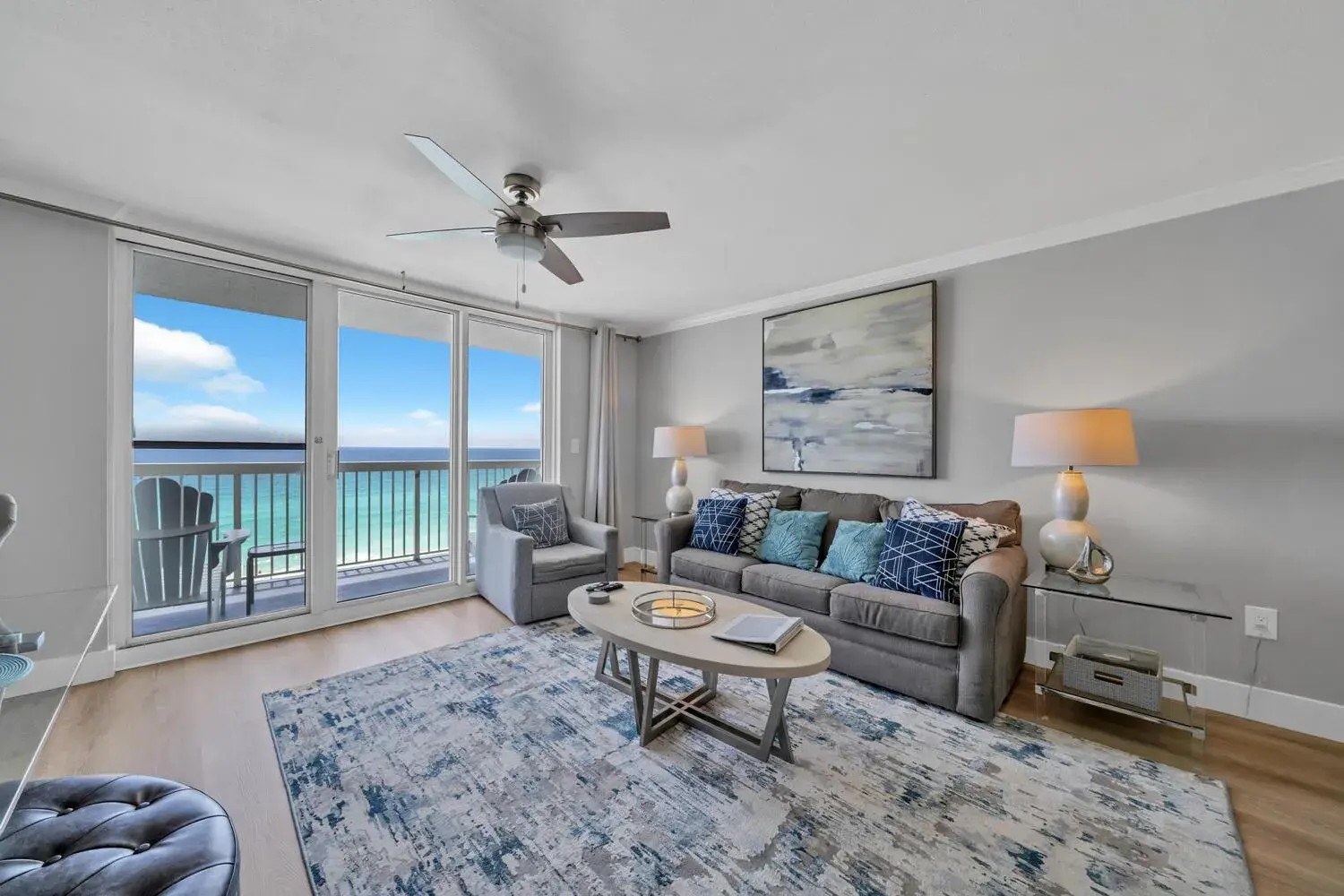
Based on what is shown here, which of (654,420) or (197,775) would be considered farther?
Result: (654,420)

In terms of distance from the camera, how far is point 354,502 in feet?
14.4

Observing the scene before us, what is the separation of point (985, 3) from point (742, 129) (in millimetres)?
795

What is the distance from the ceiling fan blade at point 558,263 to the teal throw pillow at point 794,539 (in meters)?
2.01

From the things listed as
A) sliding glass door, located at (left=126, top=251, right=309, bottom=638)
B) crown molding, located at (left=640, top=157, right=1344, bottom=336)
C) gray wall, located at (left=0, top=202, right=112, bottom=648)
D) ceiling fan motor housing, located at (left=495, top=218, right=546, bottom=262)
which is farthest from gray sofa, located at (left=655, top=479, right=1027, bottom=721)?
Result: gray wall, located at (left=0, top=202, right=112, bottom=648)

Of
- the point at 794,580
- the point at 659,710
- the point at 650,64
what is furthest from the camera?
the point at 794,580

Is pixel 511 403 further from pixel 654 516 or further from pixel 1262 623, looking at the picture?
pixel 1262 623

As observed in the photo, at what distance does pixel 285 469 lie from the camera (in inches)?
135

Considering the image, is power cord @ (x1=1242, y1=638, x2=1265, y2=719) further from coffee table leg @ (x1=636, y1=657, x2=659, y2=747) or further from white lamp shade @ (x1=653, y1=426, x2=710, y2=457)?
white lamp shade @ (x1=653, y1=426, x2=710, y2=457)

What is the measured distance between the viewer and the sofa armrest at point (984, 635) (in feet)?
A: 7.22

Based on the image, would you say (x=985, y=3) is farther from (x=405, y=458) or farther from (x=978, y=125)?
(x=405, y=458)

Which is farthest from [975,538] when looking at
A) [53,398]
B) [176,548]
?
[53,398]

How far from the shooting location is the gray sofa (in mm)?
2232

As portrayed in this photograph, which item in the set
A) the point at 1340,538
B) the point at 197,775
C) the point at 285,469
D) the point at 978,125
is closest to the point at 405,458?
the point at 285,469

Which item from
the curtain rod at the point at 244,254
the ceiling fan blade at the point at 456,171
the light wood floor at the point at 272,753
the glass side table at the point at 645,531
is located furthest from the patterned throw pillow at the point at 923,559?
the curtain rod at the point at 244,254
